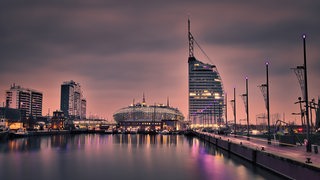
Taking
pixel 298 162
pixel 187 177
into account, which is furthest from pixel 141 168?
pixel 298 162

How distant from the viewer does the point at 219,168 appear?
5672 centimetres

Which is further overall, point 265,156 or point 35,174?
point 35,174

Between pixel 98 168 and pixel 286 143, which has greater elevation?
pixel 286 143

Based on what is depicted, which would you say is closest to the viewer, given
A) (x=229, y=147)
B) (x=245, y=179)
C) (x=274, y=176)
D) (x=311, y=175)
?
(x=311, y=175)

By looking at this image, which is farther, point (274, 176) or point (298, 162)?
point (274, 176)

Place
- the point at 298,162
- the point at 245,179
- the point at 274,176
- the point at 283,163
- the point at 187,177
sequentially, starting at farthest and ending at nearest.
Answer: the point at 187,177, the point at 245,179, the point at 274,176, the point at 283,163, the point at 298,162

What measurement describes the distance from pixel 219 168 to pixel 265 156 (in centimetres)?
1132

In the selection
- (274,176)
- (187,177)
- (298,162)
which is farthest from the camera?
(187,177)

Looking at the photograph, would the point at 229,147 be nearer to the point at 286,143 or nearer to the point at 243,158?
the point at 243,158

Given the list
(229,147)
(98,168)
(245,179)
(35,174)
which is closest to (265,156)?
(245,179)

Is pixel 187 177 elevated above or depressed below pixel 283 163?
below

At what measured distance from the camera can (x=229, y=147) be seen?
8312 cm

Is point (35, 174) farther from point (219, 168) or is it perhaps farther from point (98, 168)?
point (219, 168)

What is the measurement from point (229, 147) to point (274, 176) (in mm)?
41519
